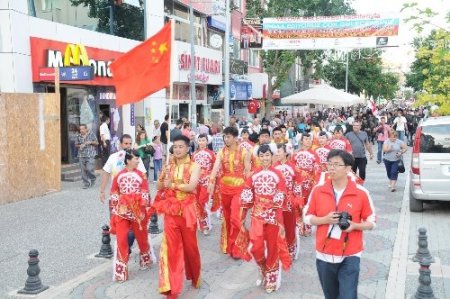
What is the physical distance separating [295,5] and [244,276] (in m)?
27.3

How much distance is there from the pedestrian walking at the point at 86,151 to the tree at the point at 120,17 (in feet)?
17.1

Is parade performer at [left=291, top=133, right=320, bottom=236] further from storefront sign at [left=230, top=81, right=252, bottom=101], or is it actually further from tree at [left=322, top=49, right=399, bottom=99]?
tree at [left=322, top=49, right=399, bottom=99]

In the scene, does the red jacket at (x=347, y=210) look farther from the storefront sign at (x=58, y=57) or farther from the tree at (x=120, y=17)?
the tree at (x=120, y=17)

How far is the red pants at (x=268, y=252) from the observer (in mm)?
6406

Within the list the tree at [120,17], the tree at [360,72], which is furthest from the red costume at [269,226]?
the tree at [360,72]

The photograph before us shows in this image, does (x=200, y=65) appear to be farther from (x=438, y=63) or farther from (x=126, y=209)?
(x=126, y=209)

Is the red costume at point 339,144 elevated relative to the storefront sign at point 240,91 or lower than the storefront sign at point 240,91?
lower

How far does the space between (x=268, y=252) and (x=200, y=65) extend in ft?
66.7

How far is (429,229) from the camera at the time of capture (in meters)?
9.74

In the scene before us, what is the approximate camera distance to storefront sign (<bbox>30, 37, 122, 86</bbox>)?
14.9 metres

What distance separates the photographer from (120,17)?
1977 cm

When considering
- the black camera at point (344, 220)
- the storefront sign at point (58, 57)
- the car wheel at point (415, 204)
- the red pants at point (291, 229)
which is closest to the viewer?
the black camera at point (344, 220)

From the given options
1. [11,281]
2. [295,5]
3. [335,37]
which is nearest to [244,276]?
[11,281]

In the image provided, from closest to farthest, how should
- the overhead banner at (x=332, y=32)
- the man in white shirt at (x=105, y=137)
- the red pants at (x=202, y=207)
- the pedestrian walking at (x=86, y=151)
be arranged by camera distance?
the red pants at (x=202, y=207), the pedestrian walking at (x=86, y=151), the man in white shirt at (x=105, y=137), the overhead banner at (x=332, y=32)
